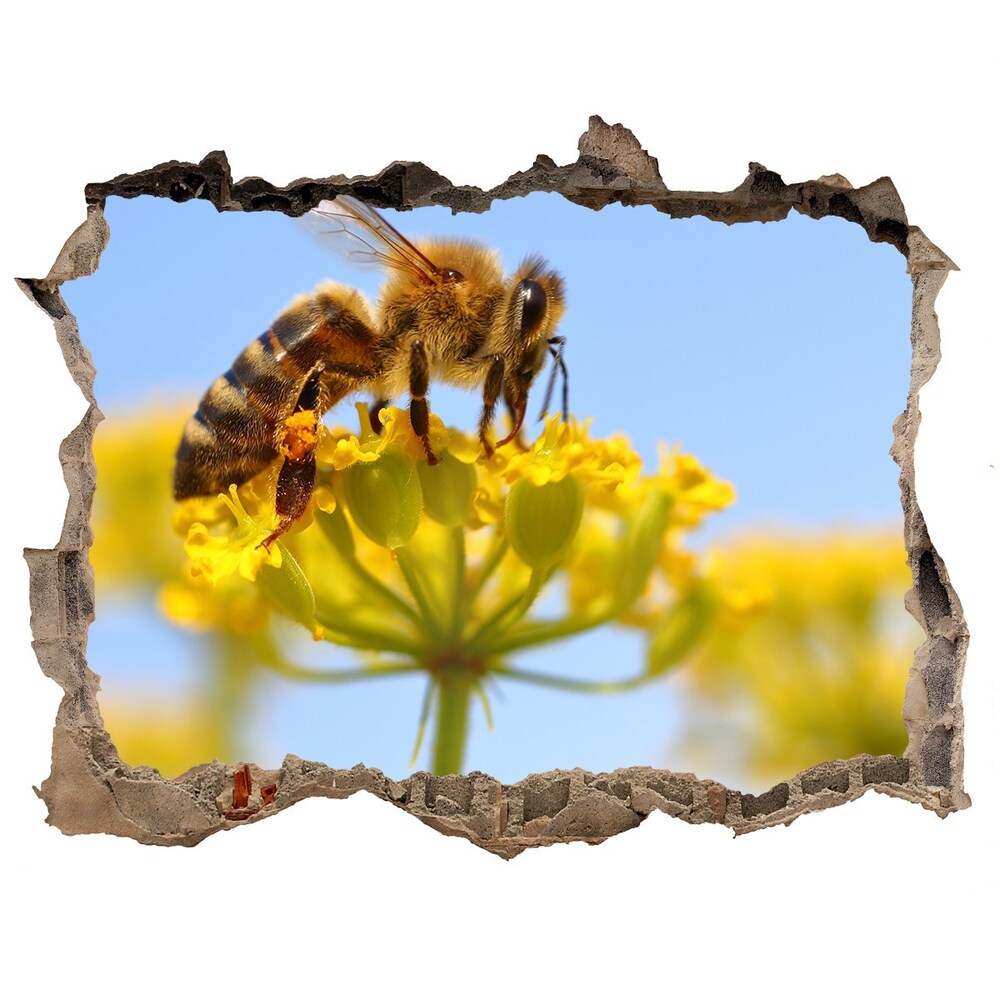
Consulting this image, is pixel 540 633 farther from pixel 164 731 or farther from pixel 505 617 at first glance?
pixel 164 731

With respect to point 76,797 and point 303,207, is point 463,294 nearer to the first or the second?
point 303,207

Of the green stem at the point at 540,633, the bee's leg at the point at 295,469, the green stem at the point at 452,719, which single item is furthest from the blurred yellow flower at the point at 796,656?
the bee's leg at the point at 295,469

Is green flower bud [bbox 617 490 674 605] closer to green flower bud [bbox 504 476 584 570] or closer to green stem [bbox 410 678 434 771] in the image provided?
green flower bud [bbox 504 476 584 570]

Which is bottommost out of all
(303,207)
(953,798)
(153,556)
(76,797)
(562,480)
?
(76,797)

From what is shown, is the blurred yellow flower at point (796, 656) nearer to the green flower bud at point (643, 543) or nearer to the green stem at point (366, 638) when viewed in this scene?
the green flower bud at point (643, 543)

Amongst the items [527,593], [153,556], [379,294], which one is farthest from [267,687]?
[379,294]
